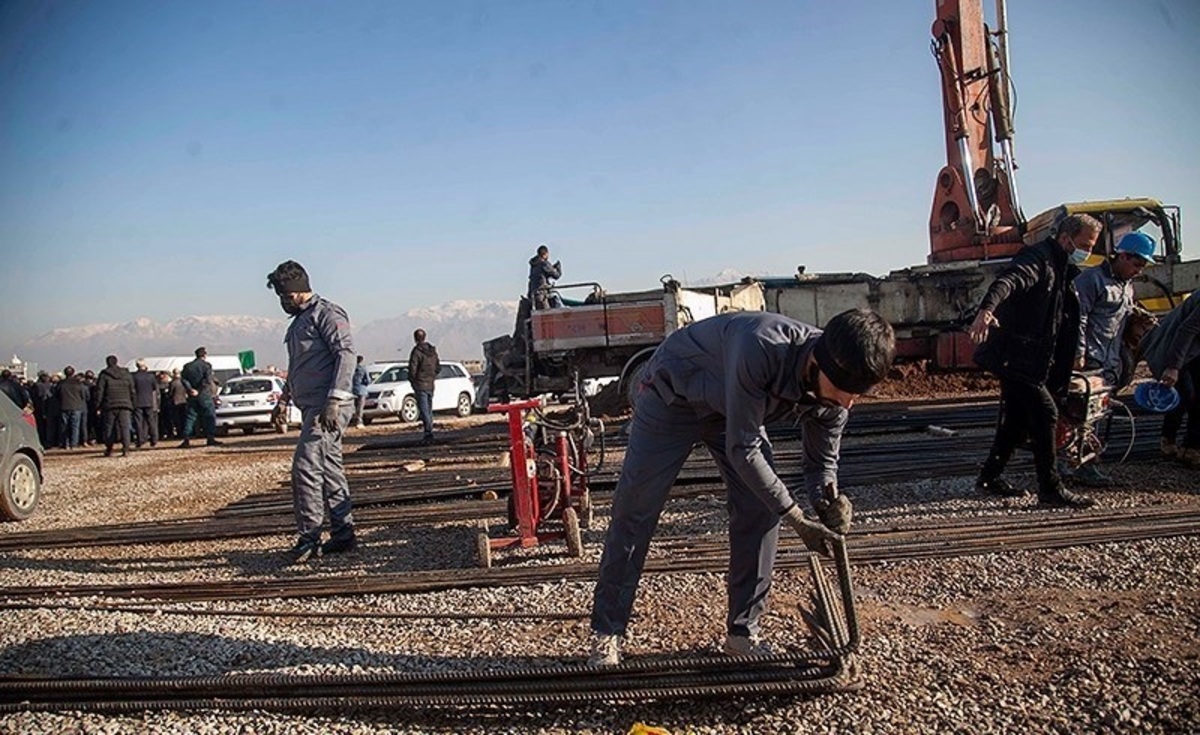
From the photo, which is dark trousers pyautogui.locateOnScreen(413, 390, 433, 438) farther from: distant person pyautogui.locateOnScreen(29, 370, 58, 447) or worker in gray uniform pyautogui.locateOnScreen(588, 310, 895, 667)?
distant person pyautogui.locateOnScreen(29, 370, 58, 447)

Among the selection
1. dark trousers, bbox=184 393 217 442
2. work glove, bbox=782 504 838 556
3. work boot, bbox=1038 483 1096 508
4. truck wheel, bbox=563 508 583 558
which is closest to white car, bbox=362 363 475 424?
dark trousers, bbox=184 393 217 442

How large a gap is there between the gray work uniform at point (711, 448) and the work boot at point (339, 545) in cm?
333

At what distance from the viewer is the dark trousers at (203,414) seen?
704 inches

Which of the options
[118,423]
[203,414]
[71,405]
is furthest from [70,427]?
[118,423]

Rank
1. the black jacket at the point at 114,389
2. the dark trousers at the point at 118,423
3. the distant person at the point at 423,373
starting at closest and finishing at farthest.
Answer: the distant person at the point at 423,373
the black jacket at the point at 114,389
the dark trousers at the point at 118,423

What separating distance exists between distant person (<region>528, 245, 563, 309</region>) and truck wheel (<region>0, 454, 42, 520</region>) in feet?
24.9

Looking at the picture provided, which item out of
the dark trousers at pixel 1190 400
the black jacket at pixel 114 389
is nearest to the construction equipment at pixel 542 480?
the dark trousers at pixel 1190 400

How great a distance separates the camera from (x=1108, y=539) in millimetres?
4887

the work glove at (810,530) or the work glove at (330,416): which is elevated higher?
the work glove at (330,416)

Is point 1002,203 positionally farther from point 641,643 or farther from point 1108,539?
point 641,643

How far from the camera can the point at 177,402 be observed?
1988 centimetres

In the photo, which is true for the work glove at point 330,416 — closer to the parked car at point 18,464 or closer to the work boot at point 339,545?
the work boot at point 339,545

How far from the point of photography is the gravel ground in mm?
2992

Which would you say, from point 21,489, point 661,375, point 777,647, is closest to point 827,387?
point 661,375
